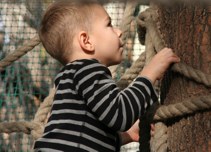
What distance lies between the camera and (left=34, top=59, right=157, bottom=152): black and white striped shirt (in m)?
1.13

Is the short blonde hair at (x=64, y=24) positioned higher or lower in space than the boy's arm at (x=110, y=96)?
higher

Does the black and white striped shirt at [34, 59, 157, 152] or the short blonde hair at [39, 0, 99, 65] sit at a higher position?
the short blonde hair at [39, 0, 99, 65]

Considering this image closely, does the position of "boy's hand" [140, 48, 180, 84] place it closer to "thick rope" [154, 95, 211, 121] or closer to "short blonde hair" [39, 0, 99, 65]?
"thick rope" [154, 95, 211, 121]

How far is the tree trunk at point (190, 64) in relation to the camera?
115 centimetres

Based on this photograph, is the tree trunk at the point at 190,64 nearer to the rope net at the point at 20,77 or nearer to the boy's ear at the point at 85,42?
the boy's ear at the point at 85,42

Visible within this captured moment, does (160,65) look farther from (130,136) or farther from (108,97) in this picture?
(130,136)

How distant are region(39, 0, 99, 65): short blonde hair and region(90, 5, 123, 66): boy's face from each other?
0.06 feet

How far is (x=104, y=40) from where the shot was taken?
125cm

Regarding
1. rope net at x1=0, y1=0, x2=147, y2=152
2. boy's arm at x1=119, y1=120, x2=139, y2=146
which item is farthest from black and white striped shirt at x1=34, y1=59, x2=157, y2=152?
rope net at x1=0, y1=0, x2=147, y2=152

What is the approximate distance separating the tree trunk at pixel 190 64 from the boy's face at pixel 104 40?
5.6 inches

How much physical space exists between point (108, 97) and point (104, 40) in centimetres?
19

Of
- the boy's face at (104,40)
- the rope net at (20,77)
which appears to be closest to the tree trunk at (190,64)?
the boy's face at (104,40)

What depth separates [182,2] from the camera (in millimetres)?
1190

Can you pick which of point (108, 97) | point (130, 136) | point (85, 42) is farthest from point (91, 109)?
point (130, 136)
